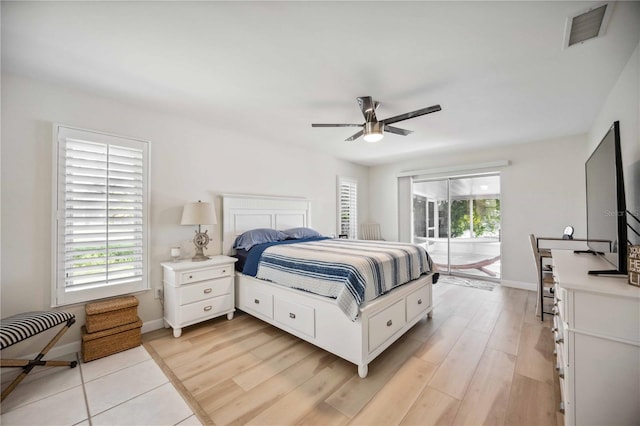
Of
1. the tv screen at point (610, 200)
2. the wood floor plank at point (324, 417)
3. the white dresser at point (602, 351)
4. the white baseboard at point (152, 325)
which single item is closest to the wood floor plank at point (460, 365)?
the white dresser at point (602, 351)

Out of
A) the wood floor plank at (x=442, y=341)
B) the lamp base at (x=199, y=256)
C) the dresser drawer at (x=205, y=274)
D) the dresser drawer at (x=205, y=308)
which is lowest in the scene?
the wood floor plank at (x=442, y=341)

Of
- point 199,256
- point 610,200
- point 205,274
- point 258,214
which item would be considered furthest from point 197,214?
point 610,200

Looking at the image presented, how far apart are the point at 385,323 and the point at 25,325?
2.71 meters

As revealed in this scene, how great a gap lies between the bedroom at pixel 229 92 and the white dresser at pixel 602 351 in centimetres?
123

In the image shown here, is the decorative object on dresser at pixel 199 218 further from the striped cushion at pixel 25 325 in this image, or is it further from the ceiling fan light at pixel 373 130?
the ceiling fan light at pixel 373 130

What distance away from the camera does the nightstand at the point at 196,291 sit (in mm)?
2633

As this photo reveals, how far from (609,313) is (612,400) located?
425 mm

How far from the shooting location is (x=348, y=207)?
5.54 m

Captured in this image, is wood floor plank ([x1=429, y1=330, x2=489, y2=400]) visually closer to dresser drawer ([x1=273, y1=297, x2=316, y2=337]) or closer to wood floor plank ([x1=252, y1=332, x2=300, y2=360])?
dresser drawer ([x1=273, y1=297, x2=316, y2=337])

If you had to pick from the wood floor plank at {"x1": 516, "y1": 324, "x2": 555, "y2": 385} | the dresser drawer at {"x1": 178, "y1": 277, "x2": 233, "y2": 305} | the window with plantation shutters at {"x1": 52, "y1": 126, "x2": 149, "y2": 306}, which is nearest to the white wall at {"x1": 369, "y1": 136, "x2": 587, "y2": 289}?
the wood floor plank at {"x1": 516, "y1": 324, "x2": 555, "y2": 385}

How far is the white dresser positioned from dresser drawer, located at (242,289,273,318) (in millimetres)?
2324

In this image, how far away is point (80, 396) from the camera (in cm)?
179

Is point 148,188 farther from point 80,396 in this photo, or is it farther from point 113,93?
point 80,396

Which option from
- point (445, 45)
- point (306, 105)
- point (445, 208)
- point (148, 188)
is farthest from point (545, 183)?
point (148, 188)
